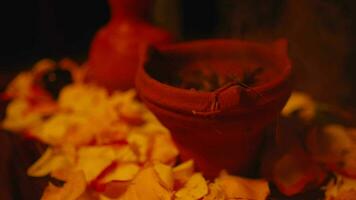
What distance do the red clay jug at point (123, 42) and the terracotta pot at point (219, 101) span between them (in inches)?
7.9

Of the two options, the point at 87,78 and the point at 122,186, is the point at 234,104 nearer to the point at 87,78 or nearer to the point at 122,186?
the point at 122,186

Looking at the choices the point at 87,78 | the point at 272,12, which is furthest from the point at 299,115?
the point at 87,78

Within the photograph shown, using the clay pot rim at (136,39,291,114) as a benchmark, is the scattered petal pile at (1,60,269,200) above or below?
below

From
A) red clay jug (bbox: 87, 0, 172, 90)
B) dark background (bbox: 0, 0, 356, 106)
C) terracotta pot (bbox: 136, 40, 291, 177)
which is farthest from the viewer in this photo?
dark background (bbox: 0, 0, 356, 106)

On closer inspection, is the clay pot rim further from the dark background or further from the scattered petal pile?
the dark background

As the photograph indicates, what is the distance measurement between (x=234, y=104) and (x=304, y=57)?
2.90ft

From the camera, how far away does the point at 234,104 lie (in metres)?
0.84

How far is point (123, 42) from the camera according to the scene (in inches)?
53.6

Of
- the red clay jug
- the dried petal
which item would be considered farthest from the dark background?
the dried petal

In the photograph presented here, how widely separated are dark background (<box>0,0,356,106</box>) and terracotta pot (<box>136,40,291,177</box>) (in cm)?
50

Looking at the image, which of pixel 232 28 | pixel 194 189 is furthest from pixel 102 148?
pixel 232 28

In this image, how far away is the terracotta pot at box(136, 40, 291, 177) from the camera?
2.87ft

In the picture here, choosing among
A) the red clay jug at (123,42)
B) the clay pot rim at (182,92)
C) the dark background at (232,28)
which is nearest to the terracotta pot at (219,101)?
the clay pot rim at (182,92)

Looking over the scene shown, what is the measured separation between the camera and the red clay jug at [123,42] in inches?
53.1
